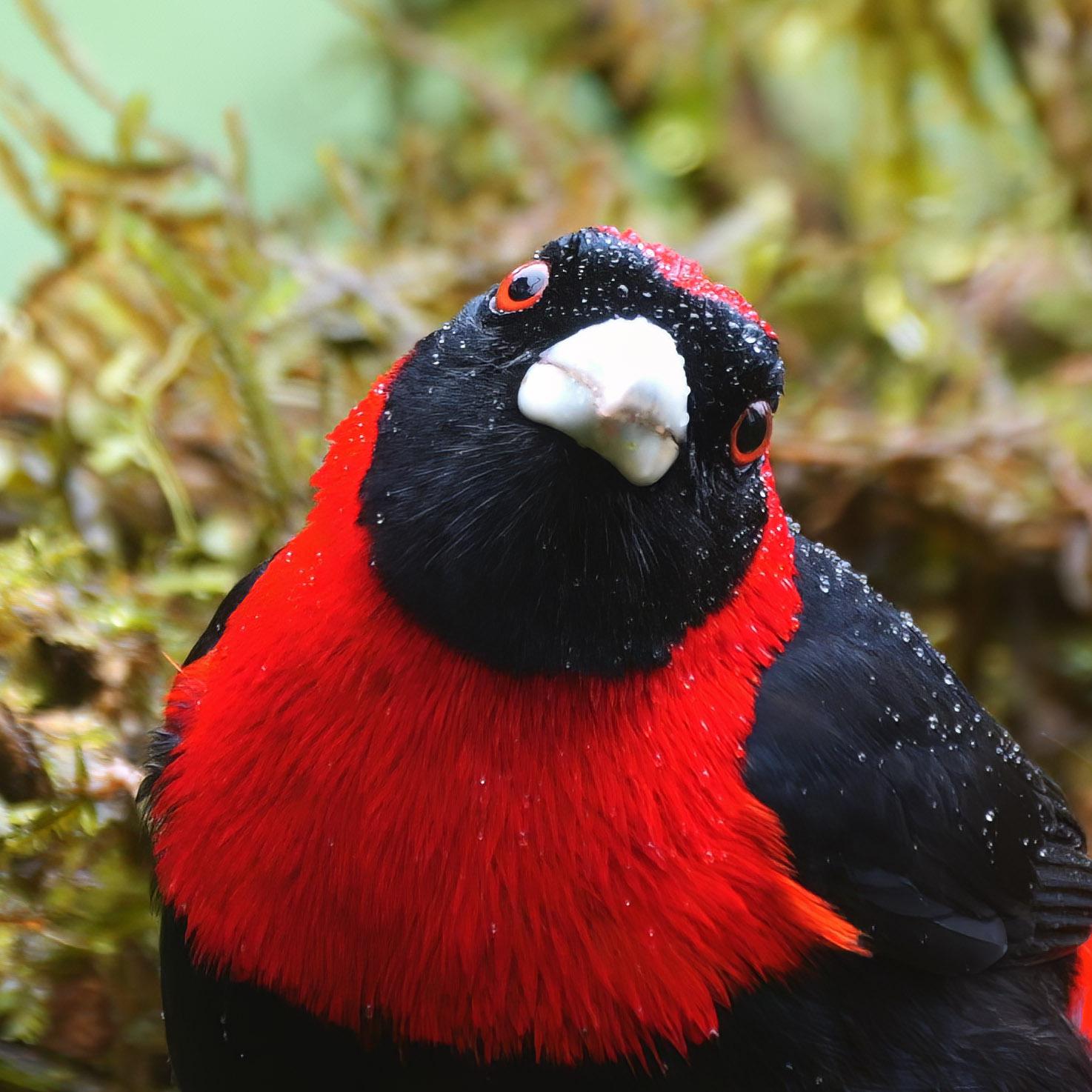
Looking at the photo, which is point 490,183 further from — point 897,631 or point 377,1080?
point 377,1080

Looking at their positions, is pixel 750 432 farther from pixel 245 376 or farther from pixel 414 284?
pixel 414 284

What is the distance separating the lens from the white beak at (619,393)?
127cm

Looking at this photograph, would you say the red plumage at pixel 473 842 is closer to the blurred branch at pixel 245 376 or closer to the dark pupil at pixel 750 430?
the dark pupil at pixel 750 430

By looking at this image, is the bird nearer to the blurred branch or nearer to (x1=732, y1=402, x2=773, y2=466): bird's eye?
(x1=732, y1=402, x2=773, y2=466): bird's eye

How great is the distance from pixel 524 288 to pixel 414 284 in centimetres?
183

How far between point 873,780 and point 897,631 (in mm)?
294

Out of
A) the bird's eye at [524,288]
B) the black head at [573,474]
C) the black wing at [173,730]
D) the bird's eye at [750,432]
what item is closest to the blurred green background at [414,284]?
the black wing at [173,730]

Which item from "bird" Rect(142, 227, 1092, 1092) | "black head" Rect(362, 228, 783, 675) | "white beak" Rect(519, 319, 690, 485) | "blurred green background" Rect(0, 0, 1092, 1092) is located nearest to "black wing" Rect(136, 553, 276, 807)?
"bird" Rect(142, 227, 1092, 1092)

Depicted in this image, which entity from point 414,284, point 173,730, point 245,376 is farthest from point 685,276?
point 414,284

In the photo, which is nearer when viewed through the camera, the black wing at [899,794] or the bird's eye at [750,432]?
the bird's eye at [750,432]

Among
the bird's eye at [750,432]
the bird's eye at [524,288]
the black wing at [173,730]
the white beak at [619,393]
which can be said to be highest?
the bird's eye at [524,288]

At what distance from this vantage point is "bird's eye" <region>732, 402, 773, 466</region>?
4.73 ft

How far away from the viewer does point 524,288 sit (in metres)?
1.46

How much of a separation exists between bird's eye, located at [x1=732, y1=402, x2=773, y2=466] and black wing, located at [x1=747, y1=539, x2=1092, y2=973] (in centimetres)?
30
